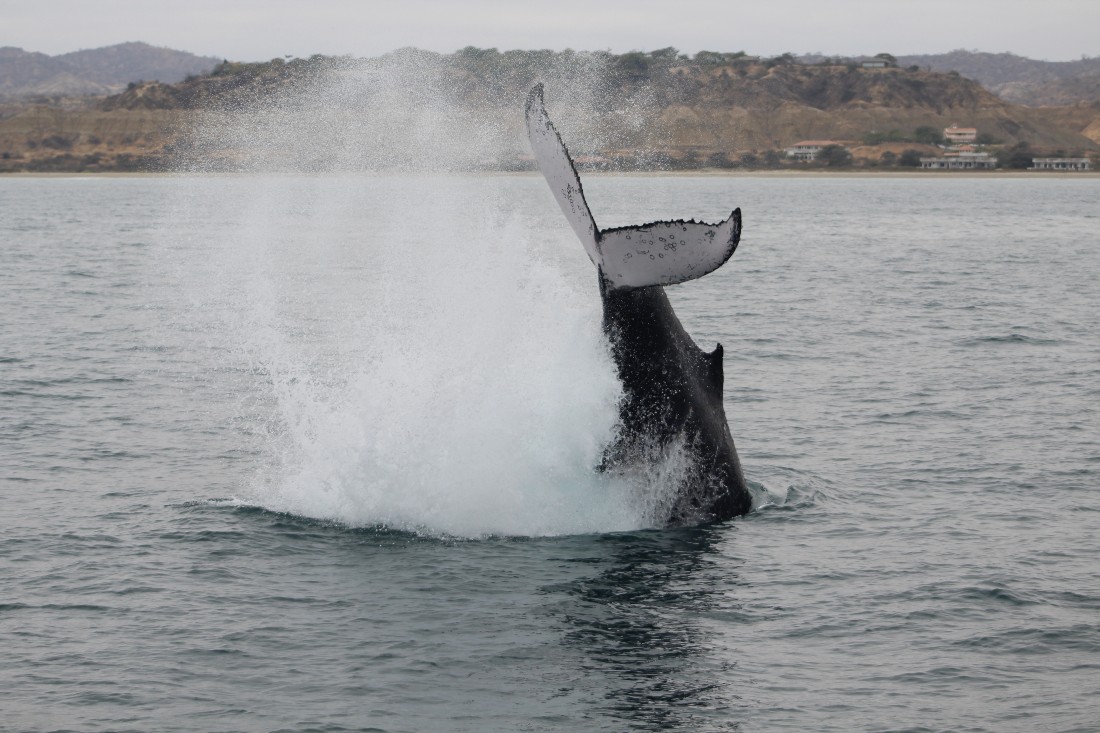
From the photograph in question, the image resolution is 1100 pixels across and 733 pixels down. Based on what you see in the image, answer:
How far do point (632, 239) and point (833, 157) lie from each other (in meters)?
192

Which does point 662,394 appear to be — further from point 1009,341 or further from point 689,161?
point 689,161

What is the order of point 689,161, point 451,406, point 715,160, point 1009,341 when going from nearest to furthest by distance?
point 451,406
point 1009,341
point 689,161
point 715,160

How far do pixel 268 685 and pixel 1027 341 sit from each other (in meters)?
24.2

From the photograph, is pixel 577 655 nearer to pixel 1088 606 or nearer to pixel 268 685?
pixel 268 685

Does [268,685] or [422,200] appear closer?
[268,685]

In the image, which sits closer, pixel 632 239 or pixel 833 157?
pixel 632 239

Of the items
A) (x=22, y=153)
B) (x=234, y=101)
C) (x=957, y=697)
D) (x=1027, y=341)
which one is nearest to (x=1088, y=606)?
(x=957, y=697)

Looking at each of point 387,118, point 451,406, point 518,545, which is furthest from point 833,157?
point 518,545

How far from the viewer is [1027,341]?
99.1 ft

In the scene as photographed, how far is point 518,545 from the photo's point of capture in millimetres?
13539

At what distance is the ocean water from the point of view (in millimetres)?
10156

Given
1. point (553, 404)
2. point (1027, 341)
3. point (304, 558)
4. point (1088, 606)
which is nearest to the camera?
point (1088, 606)

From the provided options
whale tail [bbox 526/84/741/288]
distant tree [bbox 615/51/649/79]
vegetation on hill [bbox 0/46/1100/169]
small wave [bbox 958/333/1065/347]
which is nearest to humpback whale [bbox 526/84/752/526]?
whale tail [bbox 526/84/741/288]

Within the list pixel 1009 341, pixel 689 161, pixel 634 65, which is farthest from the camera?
pixel 689 161
